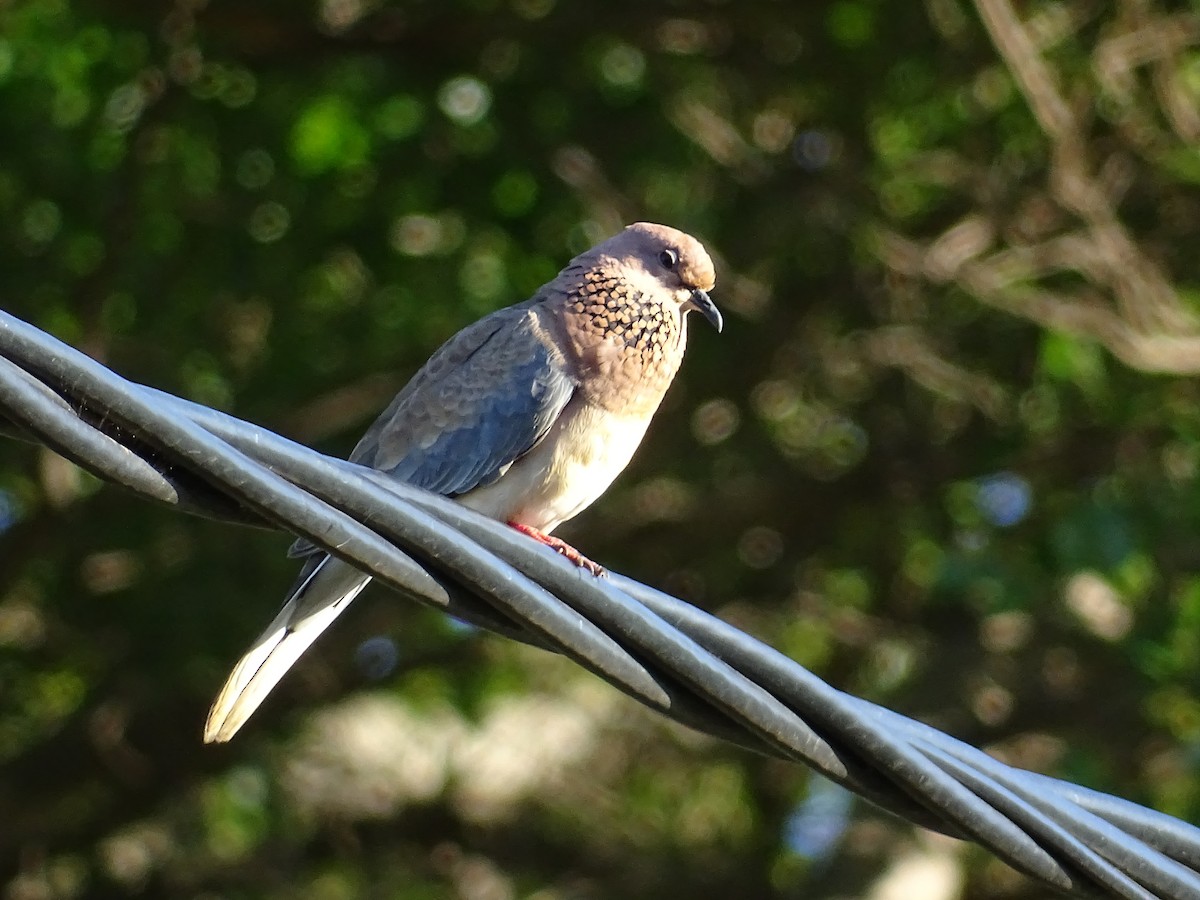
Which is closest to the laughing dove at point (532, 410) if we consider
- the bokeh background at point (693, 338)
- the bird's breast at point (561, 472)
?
the bird's breast at point (561, 472)

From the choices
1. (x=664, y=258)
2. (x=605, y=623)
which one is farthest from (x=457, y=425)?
(x=605, y=623)

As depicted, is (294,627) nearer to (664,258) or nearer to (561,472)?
(561,472)

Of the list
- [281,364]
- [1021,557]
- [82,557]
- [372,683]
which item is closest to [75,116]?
[281,364]

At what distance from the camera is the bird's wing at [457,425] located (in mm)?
3695

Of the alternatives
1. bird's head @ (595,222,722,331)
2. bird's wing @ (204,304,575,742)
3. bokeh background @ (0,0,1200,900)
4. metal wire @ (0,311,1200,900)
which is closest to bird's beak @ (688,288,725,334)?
bird's head @ (595,222,722,331)

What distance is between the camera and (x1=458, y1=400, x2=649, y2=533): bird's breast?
3902mm

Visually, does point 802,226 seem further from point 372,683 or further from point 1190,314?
point 372,683

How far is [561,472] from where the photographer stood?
3.90 m

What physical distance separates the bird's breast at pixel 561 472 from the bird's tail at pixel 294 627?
1.27 feet

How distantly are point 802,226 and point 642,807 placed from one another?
303 cm

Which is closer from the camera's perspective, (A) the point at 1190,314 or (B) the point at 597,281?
(B) the point at 597,281

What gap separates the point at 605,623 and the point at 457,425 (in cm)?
172

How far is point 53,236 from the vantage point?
20.5 ft

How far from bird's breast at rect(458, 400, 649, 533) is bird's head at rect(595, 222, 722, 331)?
1.54 ft
